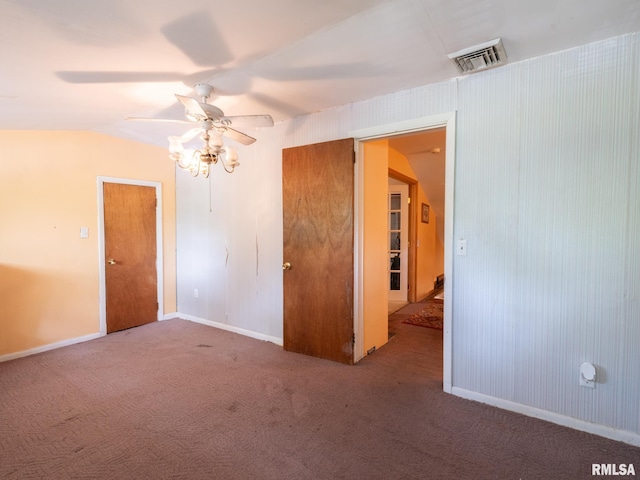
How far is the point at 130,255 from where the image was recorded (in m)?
4.11

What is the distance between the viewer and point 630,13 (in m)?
1.59

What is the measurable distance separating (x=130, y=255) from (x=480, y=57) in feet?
14.4

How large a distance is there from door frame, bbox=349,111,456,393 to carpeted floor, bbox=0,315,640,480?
1.09 ft

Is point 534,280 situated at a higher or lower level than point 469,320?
higher

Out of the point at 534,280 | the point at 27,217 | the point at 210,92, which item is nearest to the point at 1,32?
the point at 210,92

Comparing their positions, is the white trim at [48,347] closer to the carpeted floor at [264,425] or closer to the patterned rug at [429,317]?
the carpeted floor at [264,425]

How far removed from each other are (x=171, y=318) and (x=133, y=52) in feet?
12.1

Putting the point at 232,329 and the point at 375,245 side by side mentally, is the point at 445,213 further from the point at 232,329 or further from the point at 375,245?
the point at 232,329

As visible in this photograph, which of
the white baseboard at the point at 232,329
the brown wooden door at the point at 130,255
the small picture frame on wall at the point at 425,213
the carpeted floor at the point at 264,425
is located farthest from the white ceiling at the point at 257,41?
the small picture frame on wall at the point at 425,213

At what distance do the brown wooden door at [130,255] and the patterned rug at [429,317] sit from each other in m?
3.69

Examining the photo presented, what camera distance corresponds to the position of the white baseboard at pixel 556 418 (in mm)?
1838

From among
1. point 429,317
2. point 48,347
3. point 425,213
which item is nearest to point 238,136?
point 48,347

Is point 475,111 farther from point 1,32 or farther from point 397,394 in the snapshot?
point 1,32

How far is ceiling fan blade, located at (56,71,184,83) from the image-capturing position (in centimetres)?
205
